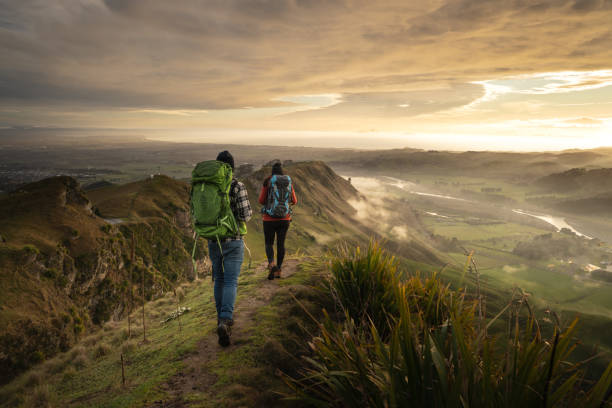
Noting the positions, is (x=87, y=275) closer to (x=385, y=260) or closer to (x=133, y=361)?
(x=133, y=361)

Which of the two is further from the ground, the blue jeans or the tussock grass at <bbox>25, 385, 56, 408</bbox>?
the blue jeans

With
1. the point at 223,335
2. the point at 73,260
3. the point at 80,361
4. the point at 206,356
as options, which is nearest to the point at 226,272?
the point at 223,335

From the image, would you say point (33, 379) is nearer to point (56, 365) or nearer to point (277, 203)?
point (56, 365)

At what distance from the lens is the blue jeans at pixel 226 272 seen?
544cm

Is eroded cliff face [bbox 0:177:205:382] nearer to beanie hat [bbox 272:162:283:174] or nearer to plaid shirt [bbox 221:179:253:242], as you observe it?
plaid shirt [bbox 221:179:253:242]

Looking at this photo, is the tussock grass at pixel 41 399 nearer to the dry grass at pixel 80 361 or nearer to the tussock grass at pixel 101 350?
the dry grass at pixel 80 361

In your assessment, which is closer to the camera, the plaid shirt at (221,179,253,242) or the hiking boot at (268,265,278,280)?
the plaid shirt at (221,179,253,242)

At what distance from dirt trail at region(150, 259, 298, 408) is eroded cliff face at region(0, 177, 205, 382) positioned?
350cm

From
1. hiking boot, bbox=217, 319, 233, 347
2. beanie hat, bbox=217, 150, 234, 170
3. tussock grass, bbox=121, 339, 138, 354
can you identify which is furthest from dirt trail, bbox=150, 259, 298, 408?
beanie hat, bbox=217, 150, 234, 170

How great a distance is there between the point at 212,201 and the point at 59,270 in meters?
17.8

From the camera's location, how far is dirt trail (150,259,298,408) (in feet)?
13.6

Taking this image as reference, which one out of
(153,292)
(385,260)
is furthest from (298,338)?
(153,292)

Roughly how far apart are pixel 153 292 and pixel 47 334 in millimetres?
12458

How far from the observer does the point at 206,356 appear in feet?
16.3
